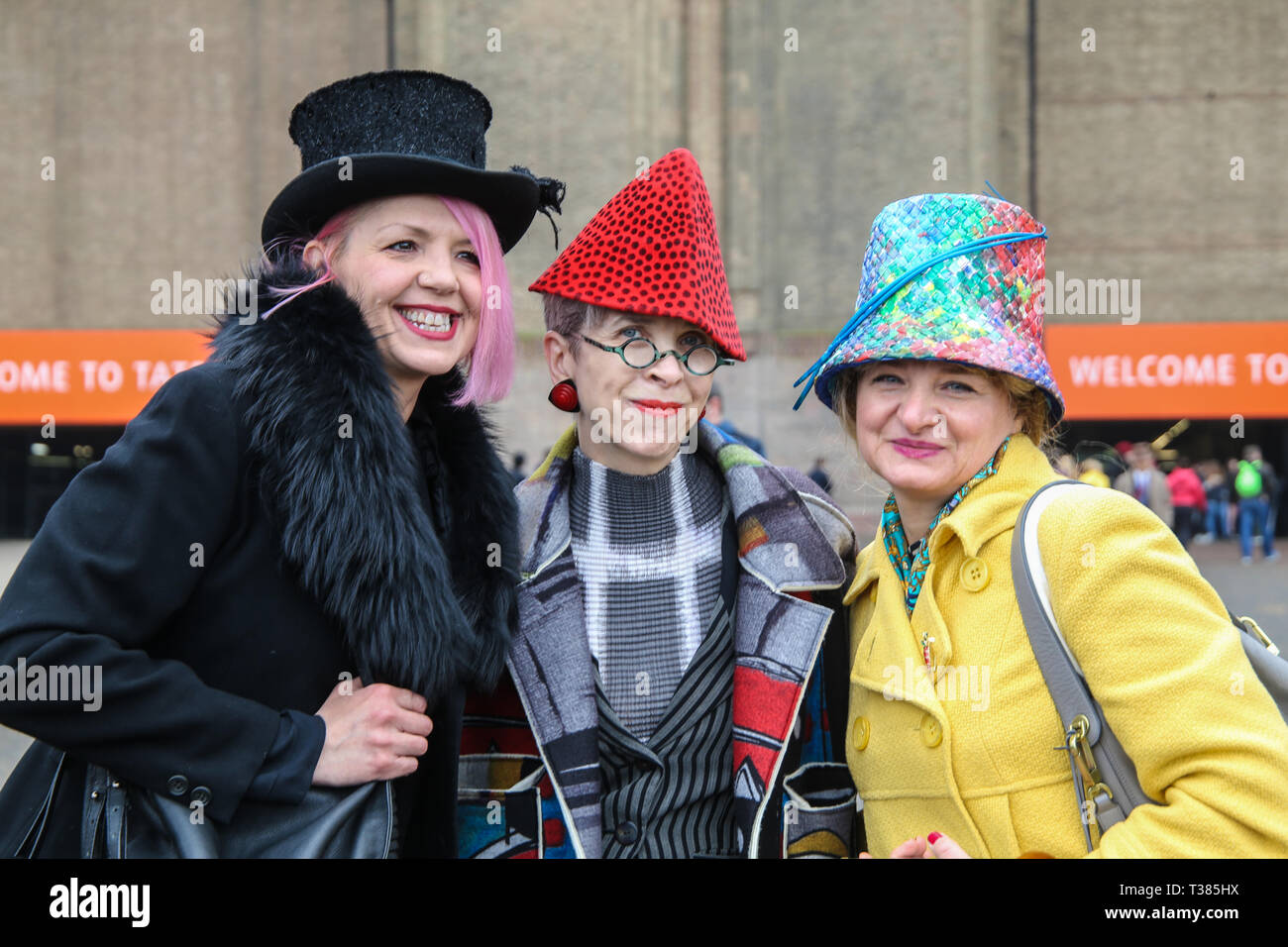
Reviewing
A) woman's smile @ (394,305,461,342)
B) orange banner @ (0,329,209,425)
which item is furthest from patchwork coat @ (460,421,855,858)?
orange banner @ (0,329,209,425)

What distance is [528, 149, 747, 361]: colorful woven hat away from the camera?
2.30m

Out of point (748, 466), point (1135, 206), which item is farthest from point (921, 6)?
point (748, 466)

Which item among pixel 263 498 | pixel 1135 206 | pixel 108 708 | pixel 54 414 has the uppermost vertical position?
pixel 1135 206

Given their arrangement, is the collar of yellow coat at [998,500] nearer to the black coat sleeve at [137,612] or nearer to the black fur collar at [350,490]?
the black fur collar at [350,490]

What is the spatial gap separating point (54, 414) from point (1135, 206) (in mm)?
17738

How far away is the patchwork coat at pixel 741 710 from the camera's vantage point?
2.20m

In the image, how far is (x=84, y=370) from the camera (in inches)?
674

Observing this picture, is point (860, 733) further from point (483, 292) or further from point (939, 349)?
point (483, 292)

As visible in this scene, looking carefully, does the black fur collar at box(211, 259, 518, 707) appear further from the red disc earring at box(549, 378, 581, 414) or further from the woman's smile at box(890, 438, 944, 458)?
the woman's smile at box(890, 438, 944, 458)

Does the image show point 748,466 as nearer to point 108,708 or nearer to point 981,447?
point 981,447

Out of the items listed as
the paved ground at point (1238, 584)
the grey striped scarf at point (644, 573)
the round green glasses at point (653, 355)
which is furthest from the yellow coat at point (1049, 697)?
the paved ground at point (1238, 584)

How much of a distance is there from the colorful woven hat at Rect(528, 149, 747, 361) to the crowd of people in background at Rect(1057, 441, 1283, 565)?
864 centimetres

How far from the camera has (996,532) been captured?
1.96 meters

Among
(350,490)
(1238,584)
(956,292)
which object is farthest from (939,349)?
(1238,584)
